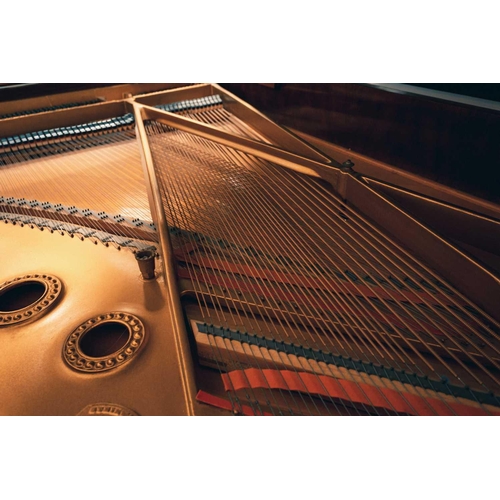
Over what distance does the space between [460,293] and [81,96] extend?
15.4ft

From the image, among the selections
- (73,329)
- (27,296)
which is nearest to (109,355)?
(73,329)

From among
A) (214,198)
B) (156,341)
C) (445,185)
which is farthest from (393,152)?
(156,341)

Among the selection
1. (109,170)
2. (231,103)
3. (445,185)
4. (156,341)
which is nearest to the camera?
(156,341)

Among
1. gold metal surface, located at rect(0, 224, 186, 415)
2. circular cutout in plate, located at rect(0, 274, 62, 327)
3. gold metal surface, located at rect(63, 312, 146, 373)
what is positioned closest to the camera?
gold metal surface, located at rect(0, 224, 186, 415)

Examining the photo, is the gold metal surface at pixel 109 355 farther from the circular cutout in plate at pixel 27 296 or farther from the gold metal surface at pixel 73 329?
the circular cutout in plate at pixel 27 296

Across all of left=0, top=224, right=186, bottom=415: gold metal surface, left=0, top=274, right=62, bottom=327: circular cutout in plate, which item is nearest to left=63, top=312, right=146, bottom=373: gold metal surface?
left=0, top=224, right=186, bottom=415: gold metal surface

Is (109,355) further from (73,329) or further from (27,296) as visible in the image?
(27,296)

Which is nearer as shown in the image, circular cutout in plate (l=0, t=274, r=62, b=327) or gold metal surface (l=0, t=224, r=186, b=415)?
gold metal surface (l=0, t=224, r=186, b=415)

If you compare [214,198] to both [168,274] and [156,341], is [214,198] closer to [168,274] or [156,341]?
[168,274]

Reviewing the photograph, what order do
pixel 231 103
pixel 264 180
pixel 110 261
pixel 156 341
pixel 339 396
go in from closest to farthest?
pixel 339 396 → pixel 156 341 → pixel 110 261 → pixel 264 180 → pixel 231 103

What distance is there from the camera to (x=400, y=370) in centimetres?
185

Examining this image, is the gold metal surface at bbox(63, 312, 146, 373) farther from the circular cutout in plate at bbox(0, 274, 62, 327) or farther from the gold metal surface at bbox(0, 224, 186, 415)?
the circular cutout in plate at bbox(0, 274, 62, 327)

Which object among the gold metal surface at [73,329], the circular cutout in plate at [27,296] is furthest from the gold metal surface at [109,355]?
the circular cutout in plate at [27,296]

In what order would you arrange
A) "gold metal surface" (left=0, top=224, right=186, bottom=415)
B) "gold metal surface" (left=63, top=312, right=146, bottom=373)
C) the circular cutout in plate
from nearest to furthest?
1. "gold metal surface" (left=0, top=224, right=186, bottom=415)
2. "gold metal surface" (left=63, top=312, right=146, bottom=373)
3. the circular cutout in plate
